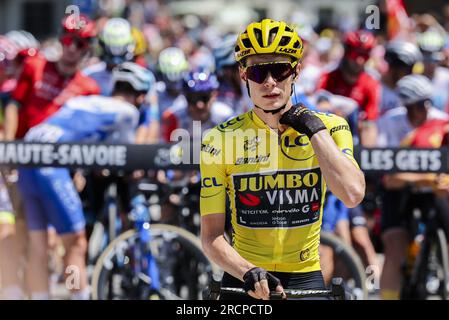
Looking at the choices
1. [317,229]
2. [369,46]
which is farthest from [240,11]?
[317,229]

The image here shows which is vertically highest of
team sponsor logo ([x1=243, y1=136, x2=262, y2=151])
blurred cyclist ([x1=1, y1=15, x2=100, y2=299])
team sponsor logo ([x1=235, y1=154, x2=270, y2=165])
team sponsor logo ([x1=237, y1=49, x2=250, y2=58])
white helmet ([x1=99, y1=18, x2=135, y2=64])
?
white helmet ([x1=99, y1=18, x2=135, y2=64])

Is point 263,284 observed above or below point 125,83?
below

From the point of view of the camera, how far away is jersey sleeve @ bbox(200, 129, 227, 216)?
4527 mm

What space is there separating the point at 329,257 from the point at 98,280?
1546 mm

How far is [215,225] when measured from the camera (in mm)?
4492

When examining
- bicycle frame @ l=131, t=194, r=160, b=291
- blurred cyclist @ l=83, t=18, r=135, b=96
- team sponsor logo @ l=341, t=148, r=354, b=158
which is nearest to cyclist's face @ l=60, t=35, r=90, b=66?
blurred cyclist @ l=83, t=18, r=135, b=96


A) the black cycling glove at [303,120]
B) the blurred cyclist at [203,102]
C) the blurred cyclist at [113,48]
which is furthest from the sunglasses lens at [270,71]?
the blurred cyclist at [113,48]

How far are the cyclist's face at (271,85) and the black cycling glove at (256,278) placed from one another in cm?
70

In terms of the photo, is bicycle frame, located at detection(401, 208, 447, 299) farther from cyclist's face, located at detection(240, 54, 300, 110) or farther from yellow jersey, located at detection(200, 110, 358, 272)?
cyclist's face, located at detection(240, 54, 300, 110)

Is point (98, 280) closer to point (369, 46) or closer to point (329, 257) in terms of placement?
point (329, 257)

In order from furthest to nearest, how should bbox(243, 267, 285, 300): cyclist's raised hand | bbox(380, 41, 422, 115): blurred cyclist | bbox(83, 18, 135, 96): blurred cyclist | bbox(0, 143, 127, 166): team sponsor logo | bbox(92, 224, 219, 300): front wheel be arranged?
bbox(380, 41, 422, 115): blurred cyclist < bbox(83, 18, 135, 96): blurred cyclist < bbox(0, 143, 127, 166): team sponsor logo < bbox(92, 224, 219, 300): front wheel < bbox(243, 267, 285, 300): cyclist's raised hand

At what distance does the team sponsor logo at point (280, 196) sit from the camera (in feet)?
15.0

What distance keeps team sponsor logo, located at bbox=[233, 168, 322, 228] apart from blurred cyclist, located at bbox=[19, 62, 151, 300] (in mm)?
2993

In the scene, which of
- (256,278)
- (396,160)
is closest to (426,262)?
(396,160)
